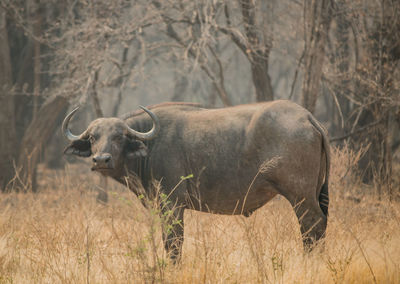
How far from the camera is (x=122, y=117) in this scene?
5.55 m

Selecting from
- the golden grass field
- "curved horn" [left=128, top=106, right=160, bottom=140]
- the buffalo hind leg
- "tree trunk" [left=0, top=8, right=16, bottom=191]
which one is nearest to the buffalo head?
"curved horn" [left=128, top=106, right=160, bottom=140]

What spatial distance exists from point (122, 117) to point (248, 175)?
A: 1.56 m

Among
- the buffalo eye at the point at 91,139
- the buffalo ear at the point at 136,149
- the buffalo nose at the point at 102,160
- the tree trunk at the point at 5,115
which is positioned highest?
the buffalo eye at the point at 91,139

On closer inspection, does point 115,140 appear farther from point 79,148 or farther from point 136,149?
point 79,148

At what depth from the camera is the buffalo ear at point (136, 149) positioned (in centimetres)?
501

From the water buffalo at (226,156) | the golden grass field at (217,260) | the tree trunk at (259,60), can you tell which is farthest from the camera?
the tree trunk at (259,60)


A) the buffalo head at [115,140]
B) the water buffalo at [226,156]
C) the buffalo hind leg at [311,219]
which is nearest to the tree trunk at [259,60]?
the water buffalo at [226,156]

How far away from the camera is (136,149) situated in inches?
201

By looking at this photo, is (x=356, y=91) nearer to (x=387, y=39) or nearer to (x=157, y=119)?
(x=387, y=39)

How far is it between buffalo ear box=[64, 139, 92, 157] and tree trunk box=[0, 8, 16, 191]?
5603 millimetres

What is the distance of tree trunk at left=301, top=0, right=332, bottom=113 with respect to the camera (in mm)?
7133

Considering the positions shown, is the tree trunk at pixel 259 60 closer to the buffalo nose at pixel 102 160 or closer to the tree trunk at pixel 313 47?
the tree trunk at pixel 313 47

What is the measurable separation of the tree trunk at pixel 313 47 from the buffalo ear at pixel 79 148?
3360 mm

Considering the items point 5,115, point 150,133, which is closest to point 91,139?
point 150,133
